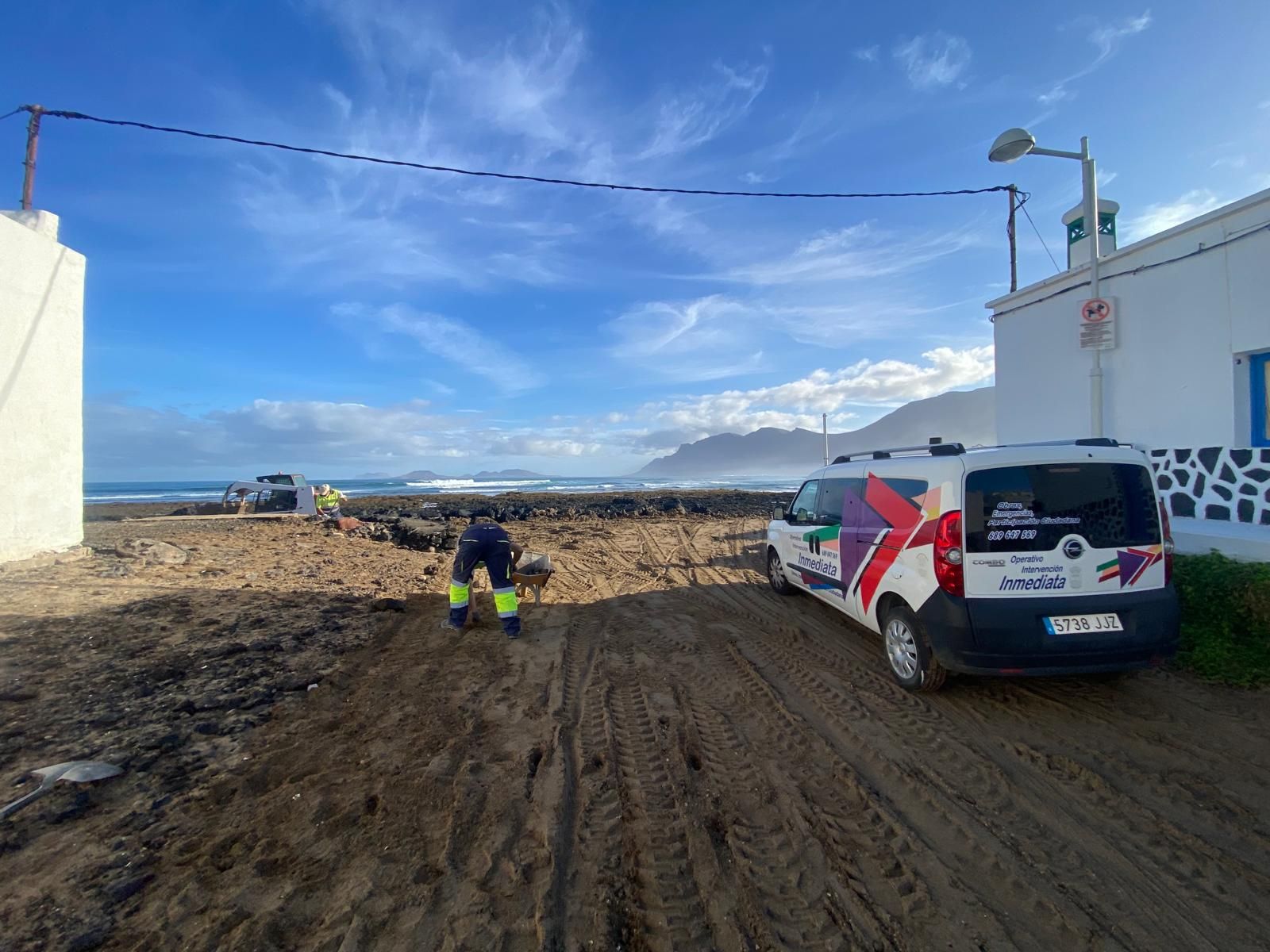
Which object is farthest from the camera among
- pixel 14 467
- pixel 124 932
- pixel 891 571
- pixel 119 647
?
pixel 14 467

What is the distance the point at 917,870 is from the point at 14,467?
471 inches

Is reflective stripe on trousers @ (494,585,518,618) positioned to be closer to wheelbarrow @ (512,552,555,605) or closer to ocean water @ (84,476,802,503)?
wheelbarrow @ (512,552,555,605)

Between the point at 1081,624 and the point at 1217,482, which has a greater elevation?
the point at 1217,482

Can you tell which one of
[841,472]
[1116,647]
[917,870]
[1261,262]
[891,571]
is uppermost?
[1261,262]

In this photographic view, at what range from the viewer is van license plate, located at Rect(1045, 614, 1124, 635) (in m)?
3.77

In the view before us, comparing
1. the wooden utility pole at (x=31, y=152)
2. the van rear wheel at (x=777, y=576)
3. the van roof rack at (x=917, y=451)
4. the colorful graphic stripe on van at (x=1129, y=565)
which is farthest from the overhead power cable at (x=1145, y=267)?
the wooden utility pole at (x=31, y=152)

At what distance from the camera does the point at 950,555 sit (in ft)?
12.9

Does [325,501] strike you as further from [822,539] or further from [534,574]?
[822,539]

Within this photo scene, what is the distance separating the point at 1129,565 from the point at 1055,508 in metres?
0.64

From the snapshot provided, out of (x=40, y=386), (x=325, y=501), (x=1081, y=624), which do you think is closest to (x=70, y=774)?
(x=1081, y=624)

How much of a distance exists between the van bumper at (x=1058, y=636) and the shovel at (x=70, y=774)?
209 inches

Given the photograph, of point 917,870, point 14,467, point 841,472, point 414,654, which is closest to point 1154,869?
point 917,870

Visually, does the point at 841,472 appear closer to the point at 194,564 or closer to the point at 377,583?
the point at 377,583

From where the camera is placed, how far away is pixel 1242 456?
6.30m
